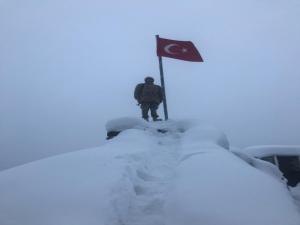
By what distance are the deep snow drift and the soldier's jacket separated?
5.59 meters

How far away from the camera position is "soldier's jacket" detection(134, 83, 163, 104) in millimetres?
14688

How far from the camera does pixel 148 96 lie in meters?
14.7

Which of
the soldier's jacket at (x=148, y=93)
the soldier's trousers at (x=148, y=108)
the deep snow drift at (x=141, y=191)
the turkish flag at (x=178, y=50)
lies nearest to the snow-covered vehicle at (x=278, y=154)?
Result: the soldier's trousers at (x=148, y=108)

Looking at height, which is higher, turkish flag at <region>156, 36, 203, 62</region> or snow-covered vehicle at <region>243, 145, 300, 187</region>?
turkish flag at <region>156, 36, 203, 62</region>

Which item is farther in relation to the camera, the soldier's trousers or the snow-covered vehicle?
the snow-covered vehicle

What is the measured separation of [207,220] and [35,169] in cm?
370

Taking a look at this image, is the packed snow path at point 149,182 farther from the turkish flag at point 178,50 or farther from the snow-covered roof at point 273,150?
the snow-covered roof at point 273,150

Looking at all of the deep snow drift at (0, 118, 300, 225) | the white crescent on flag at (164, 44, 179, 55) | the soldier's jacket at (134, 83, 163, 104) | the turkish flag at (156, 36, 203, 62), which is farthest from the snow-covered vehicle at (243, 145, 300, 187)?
the deep snow drift at (0, 118, 300, 225)

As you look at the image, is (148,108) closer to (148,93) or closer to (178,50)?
(148,93)

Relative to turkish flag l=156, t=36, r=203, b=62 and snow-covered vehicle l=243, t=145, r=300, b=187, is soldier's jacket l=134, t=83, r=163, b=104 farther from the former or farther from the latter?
snow-covered vehicle l=243, t=145, r=300, b=187

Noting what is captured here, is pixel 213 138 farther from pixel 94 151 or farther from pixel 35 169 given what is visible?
pixel 35 169

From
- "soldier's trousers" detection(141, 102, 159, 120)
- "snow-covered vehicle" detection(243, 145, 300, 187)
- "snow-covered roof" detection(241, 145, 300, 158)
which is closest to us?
"soldier's trousers" detection(141, 102, 159, 120)

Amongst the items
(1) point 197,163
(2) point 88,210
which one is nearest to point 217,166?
(1) point 197,163

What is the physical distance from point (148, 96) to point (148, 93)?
0.39 ft
